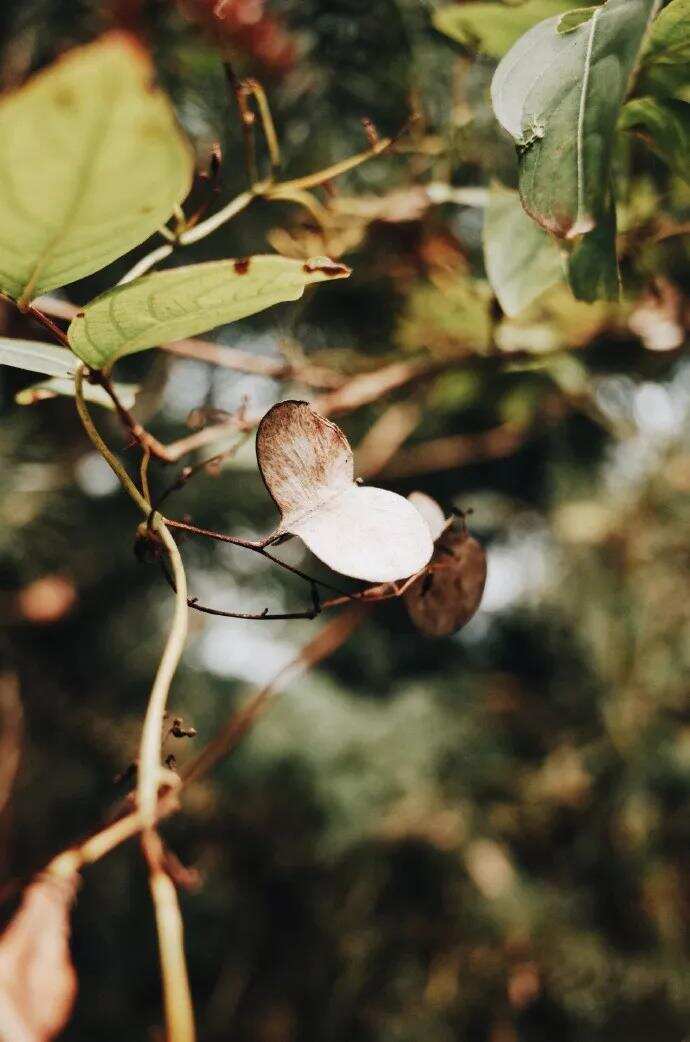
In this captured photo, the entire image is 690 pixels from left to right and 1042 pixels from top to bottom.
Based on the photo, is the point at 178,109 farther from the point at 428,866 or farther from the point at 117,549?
the point at 428,866

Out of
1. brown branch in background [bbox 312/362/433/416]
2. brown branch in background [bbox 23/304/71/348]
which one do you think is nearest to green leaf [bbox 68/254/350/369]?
brown branch in background [bbox 23/304/71/348]

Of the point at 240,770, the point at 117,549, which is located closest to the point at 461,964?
the point at 240,770

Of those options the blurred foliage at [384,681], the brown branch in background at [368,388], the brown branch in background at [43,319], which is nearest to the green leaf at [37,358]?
the brown branch in background at [43,319]

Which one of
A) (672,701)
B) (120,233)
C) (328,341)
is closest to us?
(120,233)

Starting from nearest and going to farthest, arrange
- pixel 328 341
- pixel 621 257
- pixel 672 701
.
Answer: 1. pixel 621 257
2. pixel 328 341
3. pixel 672 701

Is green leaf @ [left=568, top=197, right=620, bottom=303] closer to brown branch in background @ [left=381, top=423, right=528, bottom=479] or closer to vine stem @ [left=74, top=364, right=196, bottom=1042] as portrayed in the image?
vine stem @ [left=74, top=364, right=196, bottom=1042]

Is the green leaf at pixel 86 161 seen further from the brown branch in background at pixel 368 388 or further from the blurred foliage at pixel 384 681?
the blurred foliage at pixel 384 681
